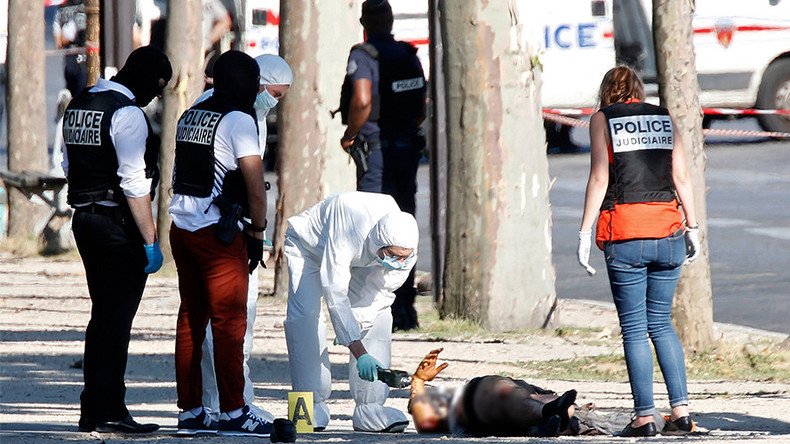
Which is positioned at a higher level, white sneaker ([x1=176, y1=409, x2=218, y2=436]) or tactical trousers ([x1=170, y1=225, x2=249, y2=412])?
tactical trousers ([x1=170, y1=225, x2=249, y2=412])

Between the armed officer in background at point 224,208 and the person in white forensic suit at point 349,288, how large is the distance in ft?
1.10

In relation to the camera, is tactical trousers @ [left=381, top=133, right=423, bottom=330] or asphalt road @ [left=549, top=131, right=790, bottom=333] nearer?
tactical trousers @ [left=381, top=133, right=423, bottom=330]

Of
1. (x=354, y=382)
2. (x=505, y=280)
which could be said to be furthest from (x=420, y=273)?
(x=354, y=382)

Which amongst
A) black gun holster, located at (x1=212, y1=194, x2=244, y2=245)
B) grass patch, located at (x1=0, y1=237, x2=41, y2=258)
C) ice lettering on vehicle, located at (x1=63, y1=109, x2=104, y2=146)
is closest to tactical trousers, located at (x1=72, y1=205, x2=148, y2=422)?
ice lettering on vehicle, located at (x1=63, y1=109, x2=104, y2=146)

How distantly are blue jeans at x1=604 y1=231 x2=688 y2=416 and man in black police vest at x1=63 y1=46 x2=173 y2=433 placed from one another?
193 cm

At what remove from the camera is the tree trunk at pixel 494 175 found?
418 inches

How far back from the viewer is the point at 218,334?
6.79 meters

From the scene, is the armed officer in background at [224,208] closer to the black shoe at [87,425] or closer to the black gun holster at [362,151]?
the black shoe at [87,425]

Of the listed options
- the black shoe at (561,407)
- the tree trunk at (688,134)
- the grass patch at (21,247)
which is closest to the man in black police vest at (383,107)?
the tree trunk at (688,134)

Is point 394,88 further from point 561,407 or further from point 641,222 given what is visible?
point 561,407

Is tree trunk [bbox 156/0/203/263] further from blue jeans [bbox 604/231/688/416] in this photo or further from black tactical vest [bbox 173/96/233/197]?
blue jeans [bbox 604/231/688/416]

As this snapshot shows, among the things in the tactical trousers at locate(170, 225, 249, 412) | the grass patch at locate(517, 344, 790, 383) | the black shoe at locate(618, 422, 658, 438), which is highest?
the tactical trousers at locate(170, 225, 249, 412)

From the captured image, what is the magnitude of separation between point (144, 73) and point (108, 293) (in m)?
0.91

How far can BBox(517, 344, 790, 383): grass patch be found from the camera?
8.97 metres
